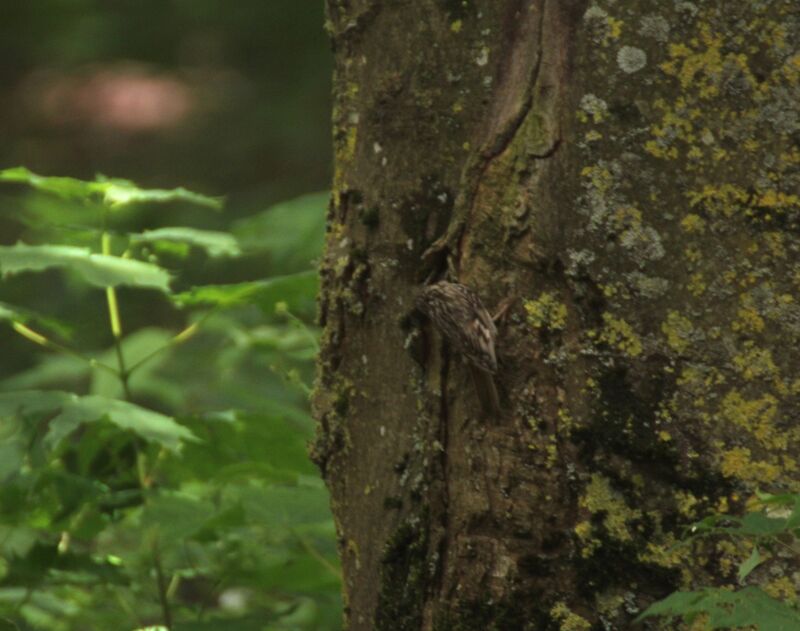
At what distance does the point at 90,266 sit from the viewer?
2.34 metres

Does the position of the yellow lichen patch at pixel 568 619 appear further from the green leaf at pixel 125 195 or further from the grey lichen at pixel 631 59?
the green leaf at pixel 125 195

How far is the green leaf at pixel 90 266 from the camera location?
7.51 ft

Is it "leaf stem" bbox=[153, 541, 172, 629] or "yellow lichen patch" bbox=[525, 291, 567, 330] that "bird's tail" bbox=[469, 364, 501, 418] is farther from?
"leaf stem" bbox=[153, 541, 172, 629]

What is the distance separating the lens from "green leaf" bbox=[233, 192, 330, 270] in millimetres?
2955

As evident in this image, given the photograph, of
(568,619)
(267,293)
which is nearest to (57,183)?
(267,293)

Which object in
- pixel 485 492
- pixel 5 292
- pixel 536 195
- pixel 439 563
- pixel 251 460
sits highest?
pixel 536 195

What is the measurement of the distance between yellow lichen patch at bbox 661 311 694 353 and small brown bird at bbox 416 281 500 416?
9.2 inches

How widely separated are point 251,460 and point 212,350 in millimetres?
1951

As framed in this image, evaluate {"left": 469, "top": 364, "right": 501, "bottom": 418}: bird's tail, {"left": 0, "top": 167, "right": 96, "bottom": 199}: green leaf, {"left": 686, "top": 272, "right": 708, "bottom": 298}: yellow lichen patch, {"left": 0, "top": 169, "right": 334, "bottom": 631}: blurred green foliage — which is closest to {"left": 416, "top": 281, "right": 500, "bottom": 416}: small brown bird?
{"left": 469, "top": 364, "right": 501, "bottom": 418}: bird's tail

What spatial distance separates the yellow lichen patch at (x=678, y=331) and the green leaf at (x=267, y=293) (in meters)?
0.93

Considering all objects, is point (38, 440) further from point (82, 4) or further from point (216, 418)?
point (82, 4)

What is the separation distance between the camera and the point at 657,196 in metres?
1.68

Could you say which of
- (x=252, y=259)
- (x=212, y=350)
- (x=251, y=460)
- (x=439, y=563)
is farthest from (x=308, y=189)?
(x=439, y=563)

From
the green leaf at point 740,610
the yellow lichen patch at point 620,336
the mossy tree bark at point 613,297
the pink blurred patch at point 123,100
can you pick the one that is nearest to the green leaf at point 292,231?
the mossy tree bark at point 613,297
